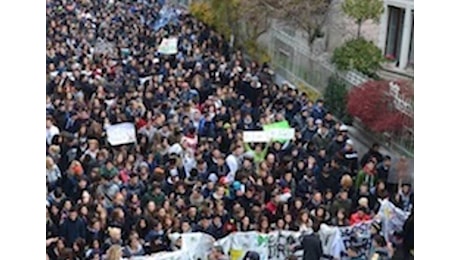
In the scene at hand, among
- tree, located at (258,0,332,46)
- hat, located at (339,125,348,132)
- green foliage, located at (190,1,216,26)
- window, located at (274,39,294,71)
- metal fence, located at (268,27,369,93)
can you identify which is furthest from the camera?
green foliage, located at (190,1,216,26)

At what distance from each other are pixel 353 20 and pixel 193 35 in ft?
8.32

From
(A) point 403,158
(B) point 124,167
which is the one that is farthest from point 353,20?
(B) point 124,167

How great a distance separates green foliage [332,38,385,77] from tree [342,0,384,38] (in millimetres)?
351

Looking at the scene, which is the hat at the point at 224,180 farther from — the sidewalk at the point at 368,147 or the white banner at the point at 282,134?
the sidewalk at the point at 368,147

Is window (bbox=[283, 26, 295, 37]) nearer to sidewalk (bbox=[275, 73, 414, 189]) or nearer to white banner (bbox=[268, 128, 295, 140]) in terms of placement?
sidewalk (bbox=[275, 73, 414, 189])

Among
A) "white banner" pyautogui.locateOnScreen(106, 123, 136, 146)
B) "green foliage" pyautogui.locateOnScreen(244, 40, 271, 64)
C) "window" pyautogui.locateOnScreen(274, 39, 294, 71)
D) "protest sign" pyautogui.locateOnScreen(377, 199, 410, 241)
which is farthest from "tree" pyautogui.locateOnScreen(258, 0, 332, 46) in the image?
"protest sign" pyautogui.locateOnScreen(377, 199, 410, 241)

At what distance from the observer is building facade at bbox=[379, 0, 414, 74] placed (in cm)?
1591

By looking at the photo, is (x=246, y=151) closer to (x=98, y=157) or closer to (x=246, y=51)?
(x=98, y=157)

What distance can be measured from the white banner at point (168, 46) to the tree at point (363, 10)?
281 cm

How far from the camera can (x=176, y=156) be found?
1055 centimetres

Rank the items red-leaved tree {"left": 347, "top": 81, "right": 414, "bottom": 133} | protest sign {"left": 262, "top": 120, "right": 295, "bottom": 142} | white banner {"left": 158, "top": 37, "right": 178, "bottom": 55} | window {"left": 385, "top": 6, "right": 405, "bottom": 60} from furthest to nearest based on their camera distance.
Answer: window {"left": 385, "top": 6, "right": 405, "bottom": 60}, white banner {"left": 158, "top": 37, "right": 178, "bottom": 55}, red-leaved tree {"left": 347, "top": 81, "right": 414, "bottom": 133}, protest sign {"left": 262, "top": 120, "right": 295, "bottom": 142}

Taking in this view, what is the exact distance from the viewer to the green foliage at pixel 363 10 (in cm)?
1588

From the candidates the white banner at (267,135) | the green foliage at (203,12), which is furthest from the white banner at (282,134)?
the green foliage at (203,12)

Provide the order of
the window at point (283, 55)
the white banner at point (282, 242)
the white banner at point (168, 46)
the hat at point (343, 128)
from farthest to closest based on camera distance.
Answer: the window at point (283, 55) → the white banner at point (168, 46) → the hat at point (343, 128) → the white banner at point (282, 242)
